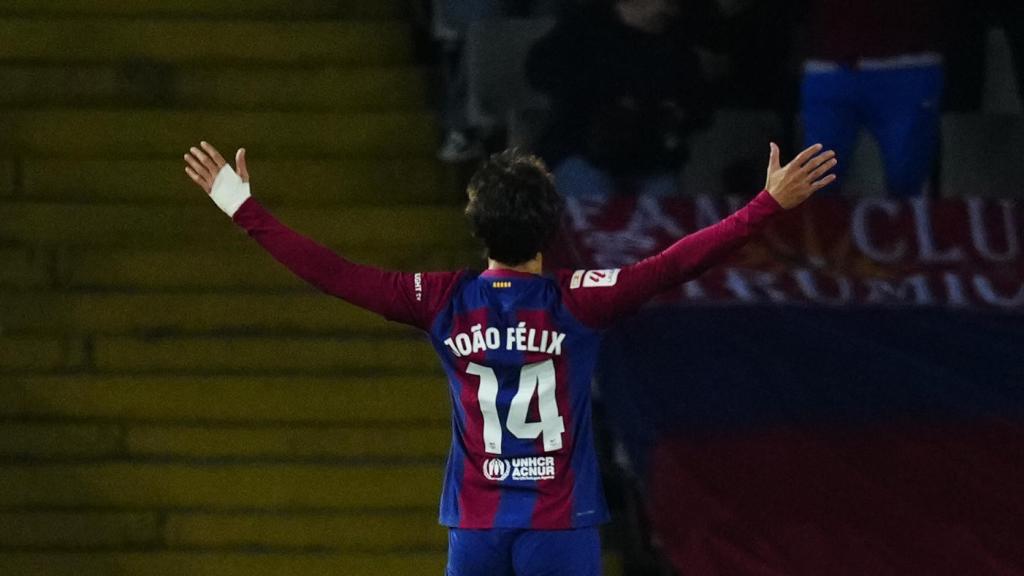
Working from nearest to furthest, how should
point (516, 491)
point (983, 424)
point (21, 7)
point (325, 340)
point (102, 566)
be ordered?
1. point (516, 491)
2. point (983, 424)
3. point (102, 566)
4. point (325, 340)
5. point (21, 7)

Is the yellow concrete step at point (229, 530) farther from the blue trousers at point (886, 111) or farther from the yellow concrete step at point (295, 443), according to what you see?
the blue trousers at point (886, 111)

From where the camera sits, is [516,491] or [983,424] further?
[983,424]

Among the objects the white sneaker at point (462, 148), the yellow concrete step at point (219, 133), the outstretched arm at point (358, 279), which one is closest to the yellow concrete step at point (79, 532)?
the yellow concrete step at point (219, 133)

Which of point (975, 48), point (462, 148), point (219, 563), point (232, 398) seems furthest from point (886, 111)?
point (219, 563)

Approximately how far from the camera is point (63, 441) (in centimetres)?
627

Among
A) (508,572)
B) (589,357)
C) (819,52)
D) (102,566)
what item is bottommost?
(102,566)

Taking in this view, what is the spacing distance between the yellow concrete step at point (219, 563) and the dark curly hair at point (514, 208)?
2693 millimetres

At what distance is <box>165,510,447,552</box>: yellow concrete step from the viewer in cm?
600

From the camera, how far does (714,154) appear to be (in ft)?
21.7

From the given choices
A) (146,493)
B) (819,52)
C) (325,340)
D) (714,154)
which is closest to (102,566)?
(146,493)

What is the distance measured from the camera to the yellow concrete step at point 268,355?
6445 mm

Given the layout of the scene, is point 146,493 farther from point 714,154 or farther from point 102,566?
point 714,154

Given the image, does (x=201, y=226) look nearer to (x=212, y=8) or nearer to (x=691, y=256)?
(x=212, y=8)

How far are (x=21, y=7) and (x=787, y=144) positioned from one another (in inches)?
128
